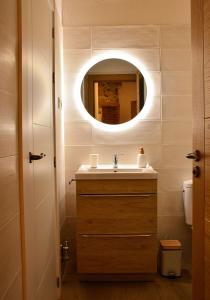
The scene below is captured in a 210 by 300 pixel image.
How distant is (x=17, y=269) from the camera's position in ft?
3.76

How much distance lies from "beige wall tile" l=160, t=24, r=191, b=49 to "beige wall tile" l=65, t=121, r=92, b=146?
996 millimetres

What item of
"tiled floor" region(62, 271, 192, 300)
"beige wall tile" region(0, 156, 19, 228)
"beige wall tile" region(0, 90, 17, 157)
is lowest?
"tiled floor" region(62, 271, 192, 300)

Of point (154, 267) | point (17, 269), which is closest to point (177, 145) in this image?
point (154, 267)

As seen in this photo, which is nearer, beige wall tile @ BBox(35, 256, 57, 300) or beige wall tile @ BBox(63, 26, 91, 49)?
beige wall tile @ BBox(35, 256, 57, 300)

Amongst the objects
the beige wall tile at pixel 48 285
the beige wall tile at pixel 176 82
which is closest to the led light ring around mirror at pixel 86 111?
the beige wall tile at pixel 176 82

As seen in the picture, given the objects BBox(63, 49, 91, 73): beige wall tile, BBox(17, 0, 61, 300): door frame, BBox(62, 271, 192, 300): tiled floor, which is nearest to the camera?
BBox(17, 0, 61, 300): door frame

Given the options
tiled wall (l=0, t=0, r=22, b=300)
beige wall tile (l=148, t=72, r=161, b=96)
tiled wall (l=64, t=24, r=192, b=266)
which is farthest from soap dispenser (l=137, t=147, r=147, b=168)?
tiled wall (l=0, t=0, r=22, b=300)

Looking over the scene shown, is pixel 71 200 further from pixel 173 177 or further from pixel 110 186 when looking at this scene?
pixel 173 177

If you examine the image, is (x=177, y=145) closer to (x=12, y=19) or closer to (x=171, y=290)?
(x=171, y=290)

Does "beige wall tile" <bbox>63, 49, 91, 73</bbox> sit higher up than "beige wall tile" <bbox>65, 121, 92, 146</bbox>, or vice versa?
"beige wall tile" <bbox>63, 49, 91, 73</bbox>

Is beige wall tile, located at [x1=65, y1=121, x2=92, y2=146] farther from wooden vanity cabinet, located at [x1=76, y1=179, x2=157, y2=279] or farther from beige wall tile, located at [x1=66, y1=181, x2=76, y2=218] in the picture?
wooden vanity cabinet, located at [x1=76, y1=179, x2=157, y2=279]

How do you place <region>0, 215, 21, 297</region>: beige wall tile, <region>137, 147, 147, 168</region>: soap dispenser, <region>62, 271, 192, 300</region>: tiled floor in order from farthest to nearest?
<region>137, 147, 147, 168</region>: soap dispenser, <region>62, 271, 192, 300</region>: tiled floor, <region>0, 215, 21, 297</region>: beige wall tile

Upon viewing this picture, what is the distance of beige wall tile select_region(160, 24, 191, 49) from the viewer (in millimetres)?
2648

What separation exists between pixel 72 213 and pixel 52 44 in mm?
1464
